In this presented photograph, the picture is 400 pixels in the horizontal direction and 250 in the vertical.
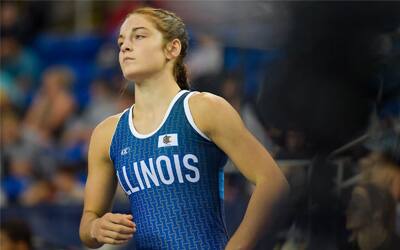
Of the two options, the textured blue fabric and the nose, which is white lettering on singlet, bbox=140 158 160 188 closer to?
the textured blue fabric

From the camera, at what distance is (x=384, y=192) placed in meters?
4.25

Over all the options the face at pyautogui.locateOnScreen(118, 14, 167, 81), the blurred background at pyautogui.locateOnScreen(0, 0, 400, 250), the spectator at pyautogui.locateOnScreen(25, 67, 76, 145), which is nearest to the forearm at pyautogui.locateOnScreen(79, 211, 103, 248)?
the face at pyautogui.locateOnScreen(118, 14, 167, 81)

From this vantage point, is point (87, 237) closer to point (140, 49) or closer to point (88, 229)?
point (88, 229)

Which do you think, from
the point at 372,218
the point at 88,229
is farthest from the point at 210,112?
the point at 372,218

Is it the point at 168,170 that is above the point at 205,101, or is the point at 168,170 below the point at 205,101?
below

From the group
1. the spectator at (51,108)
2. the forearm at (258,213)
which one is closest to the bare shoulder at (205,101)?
the forearm at (258,213)

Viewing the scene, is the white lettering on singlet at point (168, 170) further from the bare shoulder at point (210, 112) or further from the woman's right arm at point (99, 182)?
the woman's right arm at point (99, 182)

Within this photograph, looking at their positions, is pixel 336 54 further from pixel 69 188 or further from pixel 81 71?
pixel 81 71

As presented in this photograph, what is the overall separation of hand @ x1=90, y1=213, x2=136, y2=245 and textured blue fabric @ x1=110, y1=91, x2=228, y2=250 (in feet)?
0.66

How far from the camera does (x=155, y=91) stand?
3.89 m

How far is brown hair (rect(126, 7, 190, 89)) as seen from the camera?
12.9 ft

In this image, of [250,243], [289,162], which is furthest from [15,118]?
[250,243]

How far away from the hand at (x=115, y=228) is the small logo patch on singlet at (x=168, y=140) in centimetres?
32

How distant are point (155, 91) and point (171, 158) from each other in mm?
291
